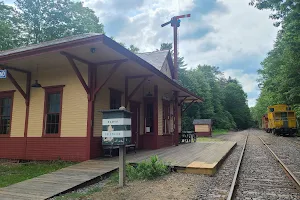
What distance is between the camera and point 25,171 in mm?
7039

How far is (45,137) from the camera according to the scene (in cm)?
871

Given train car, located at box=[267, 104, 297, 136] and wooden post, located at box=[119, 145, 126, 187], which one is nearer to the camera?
wooden post, located at box=[119, 145, 126, 187]

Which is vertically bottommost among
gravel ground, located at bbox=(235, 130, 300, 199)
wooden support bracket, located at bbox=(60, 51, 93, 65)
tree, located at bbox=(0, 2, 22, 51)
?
gravel ground, located at bbox=(235, 130, 300, 199)

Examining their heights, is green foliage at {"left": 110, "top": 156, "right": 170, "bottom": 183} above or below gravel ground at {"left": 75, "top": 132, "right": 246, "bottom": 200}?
above

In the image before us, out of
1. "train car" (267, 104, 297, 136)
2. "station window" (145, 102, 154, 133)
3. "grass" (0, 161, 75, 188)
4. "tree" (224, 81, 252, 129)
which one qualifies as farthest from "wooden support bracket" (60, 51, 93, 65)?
"tree" (224, 81, 252, 129)

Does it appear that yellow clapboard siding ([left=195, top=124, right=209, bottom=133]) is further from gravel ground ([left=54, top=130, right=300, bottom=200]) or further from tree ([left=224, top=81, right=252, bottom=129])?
tree ([left=224, top=81, right=252, bottom=129])

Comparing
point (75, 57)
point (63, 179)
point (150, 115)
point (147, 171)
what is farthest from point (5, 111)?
point (147, 171)

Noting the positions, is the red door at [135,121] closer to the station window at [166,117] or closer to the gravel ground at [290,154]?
the station window at [166,117]

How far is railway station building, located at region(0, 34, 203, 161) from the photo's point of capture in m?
7.39

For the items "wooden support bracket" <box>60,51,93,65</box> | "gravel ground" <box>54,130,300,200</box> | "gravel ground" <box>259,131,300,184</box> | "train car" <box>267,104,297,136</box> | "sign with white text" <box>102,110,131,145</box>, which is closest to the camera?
"gravel ground" <box>54,130,300,200</box>

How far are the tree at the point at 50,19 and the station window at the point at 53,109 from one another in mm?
20613

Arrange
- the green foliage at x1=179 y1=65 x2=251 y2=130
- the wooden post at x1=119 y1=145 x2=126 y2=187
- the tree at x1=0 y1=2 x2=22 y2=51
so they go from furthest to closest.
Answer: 1. the green foliage at x1=179 y1=65 x2=251 y2=130
2. the tree at x1=0 y1=2 x2=22 y2=51
3. the wooden post at x1=119 y1=145 x2=126 y2=187

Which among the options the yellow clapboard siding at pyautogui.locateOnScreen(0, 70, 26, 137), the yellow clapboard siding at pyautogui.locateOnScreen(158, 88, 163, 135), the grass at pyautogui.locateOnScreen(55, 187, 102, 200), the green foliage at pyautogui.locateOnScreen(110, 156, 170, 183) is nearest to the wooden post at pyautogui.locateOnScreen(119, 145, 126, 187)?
the grass at pyautogui.locateOnScreen(55, 187, 102, 200)

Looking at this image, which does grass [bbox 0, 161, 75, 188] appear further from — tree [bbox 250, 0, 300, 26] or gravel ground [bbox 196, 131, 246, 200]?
tree [bbox 250, 0, 300, 26]
